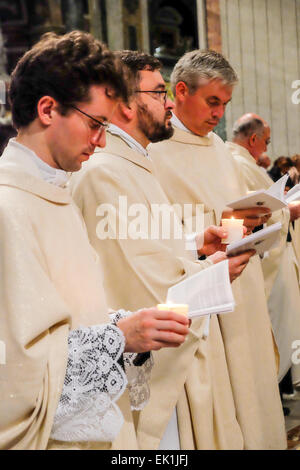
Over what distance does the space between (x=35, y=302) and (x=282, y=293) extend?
15.1 feet

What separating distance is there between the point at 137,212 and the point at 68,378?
3.75 feet

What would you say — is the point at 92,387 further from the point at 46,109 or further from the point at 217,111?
the point at 217,111

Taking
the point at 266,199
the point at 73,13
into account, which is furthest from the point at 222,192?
the point at 73,13

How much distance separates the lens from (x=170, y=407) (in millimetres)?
2891

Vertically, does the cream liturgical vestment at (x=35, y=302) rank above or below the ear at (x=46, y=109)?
below

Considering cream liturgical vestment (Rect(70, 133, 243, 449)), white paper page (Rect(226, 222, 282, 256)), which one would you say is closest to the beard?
cream liturgical vestment (Rect(70, 133, 243, 449))

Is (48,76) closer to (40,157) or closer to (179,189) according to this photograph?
(40,157)

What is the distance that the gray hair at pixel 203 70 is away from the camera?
4.03m

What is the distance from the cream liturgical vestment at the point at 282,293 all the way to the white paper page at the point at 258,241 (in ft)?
9.15

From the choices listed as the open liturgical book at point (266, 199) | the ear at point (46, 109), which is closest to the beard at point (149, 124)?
the open liturgical book at point (266, 199)

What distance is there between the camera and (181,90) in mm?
4121

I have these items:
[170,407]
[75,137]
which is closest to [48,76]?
[75,137]

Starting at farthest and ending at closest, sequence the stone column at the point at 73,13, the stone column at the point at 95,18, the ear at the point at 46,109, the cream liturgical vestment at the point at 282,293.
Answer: the stone column at the point at 95,18, the stone column at the point at 73,13, the cream liturgical vestment at the point at 282,293, the ear at the point at 46,109

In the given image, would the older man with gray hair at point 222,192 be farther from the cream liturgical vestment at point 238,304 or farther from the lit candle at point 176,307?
the lit candle at point 176,307
